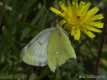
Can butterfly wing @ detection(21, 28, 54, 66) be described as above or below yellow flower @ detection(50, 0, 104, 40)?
below

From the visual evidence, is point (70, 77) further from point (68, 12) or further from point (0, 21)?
point (0, 21)

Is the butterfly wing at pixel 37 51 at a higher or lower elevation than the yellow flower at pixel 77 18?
lower

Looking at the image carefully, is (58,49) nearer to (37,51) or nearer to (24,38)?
(37,51)

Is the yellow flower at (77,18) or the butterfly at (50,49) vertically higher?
the yellow flower at (77,18)
